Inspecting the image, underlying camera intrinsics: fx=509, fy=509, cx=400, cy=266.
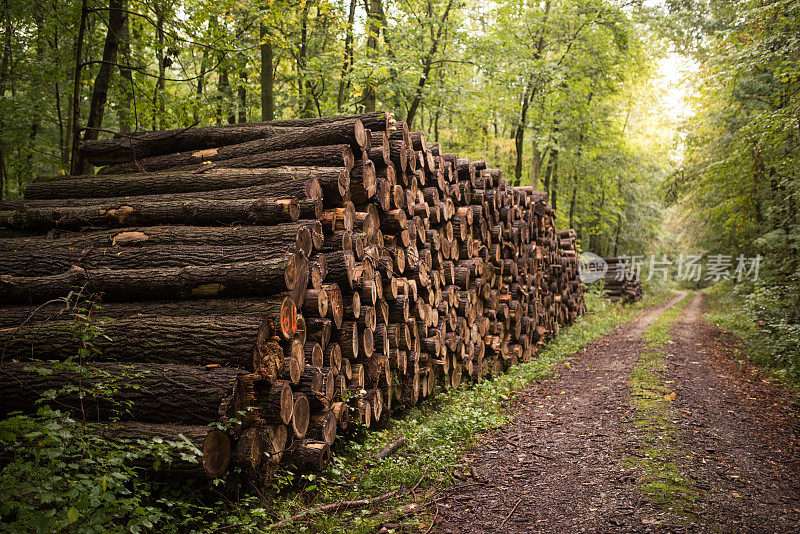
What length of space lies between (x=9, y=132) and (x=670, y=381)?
1479cm

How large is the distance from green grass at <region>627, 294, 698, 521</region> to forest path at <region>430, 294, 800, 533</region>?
2 centimetres

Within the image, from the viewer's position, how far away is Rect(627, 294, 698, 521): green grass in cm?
426

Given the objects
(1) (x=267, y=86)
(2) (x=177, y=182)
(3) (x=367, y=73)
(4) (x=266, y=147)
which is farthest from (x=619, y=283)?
(2) (x=177, y=182)

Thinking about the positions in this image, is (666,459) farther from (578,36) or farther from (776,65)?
(578,36)

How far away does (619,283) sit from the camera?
84.0ft

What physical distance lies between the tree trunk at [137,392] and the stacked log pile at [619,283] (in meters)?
24.0

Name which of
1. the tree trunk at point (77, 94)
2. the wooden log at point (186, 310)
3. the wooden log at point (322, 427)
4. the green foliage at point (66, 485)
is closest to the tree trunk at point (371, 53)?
the tree trunk at point (77, 94)

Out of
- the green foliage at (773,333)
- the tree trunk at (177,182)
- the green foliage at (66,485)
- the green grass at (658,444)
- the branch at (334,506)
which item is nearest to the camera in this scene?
the green foliage at (66,485)

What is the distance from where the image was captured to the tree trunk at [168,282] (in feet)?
14.7

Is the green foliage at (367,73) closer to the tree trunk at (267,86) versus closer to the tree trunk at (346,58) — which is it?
the tree trunk at (346,58)

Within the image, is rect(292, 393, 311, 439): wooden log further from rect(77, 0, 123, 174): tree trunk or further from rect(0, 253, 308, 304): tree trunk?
rect(77, 0, 123, 174): tree trunk

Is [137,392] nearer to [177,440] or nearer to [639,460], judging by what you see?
[177,440]

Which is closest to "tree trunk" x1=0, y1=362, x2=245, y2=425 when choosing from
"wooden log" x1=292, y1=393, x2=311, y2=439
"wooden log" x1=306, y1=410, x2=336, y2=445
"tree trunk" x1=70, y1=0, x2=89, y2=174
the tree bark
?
the tree bark

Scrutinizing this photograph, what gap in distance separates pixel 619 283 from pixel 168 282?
24.7m
